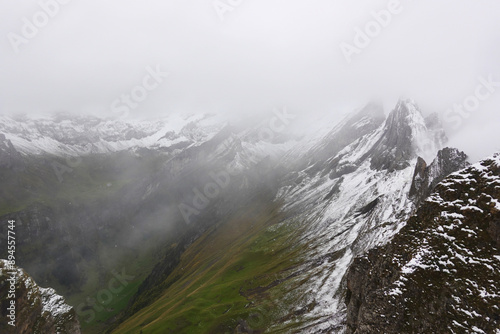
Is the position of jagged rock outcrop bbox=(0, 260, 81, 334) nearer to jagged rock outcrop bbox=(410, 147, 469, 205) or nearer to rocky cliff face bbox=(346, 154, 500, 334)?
rocky cliff face bbox=(346, 154, 500, 334)

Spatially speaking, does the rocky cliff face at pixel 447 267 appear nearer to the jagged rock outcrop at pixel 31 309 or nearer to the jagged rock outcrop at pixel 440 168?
the jagged rock outcrop at pixel 31 309

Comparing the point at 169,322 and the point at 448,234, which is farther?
the point at 169,322

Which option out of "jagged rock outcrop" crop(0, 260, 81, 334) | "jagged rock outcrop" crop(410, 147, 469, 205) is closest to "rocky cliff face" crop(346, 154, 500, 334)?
"jagged rock outcrop" crop(0, 260, 81, 334)

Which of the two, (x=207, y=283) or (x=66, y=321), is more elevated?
(x=66, y=321)

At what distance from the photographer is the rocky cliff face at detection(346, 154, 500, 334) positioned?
19.4m

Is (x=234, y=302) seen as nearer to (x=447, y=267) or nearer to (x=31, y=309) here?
(x=31, y=309)

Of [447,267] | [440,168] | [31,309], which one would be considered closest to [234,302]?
[31,309]

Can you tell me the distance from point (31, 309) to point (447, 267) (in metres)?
66.8

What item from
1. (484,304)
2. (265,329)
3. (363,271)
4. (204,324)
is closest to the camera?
(484,304)

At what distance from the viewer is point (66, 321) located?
57.5 m

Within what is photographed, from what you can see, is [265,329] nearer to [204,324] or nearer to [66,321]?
[204,324]

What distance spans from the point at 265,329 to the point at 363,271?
326 ft

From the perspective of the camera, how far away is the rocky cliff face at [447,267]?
1938 centimetres

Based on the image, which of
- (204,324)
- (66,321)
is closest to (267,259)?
(204,324)
